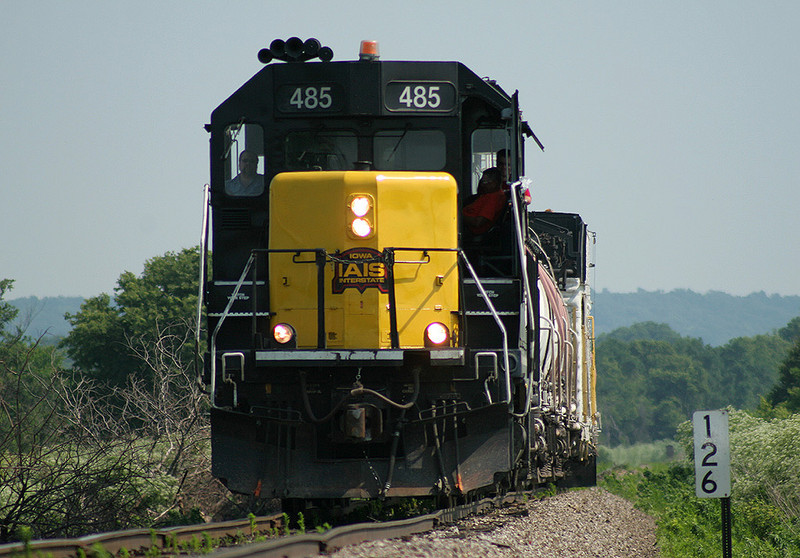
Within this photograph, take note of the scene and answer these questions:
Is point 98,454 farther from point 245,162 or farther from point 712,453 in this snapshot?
point 712,453

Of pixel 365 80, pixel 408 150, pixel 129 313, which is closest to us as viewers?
pixel 365 80

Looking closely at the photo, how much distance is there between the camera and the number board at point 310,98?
9.59 m

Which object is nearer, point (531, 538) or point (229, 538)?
point (229, 538)

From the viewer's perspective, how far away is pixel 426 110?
958 cm

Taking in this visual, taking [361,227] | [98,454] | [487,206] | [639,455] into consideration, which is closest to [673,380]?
[639,455]

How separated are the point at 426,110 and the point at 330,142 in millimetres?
966

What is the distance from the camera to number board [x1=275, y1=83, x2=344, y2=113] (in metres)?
9.59

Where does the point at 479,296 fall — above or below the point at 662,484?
above

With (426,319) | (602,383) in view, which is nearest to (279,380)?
(426,319)

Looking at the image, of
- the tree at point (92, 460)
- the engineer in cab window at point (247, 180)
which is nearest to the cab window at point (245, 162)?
the engineer in cab window at point (247, 180)

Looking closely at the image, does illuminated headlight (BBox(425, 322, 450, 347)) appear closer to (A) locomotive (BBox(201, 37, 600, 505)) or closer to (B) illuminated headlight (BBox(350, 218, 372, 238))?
(A) locomotive (BBox(201, 37, 600, 505))

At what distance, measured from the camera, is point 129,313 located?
44.7 meters

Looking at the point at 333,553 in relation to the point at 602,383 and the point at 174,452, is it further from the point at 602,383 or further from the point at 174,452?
the point at 602,383

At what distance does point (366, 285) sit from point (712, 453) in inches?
131
